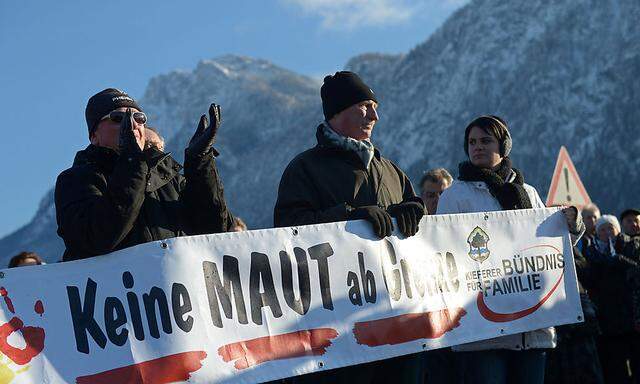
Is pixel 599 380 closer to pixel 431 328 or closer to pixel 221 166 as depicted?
pixel 431 328

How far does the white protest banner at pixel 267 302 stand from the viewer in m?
3.19

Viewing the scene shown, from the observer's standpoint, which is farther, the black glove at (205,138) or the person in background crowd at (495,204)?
the person in background crowd at (495,204)

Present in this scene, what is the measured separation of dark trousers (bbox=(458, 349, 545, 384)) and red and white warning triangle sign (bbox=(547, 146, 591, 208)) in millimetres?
3950

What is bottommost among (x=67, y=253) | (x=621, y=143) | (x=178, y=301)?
(x=178, y=301)

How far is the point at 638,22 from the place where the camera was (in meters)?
89.2

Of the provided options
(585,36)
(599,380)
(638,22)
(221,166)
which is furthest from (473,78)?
(599,380)

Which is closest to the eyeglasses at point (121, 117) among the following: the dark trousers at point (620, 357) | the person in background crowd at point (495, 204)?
the person in background crowd at point (495, 204)

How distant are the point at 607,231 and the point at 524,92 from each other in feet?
298

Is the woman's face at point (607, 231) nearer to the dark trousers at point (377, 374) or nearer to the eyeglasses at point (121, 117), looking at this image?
the dark trousers at point (377, 374)

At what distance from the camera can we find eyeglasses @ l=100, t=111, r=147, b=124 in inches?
135

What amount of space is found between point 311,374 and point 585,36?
98212 mm

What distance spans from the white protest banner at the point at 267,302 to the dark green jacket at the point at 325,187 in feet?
0.33

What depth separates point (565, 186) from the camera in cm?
840

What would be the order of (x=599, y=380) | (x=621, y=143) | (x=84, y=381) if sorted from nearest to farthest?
(x=84, y=381)
(x=599, y=380)
(x=621, y=143)
